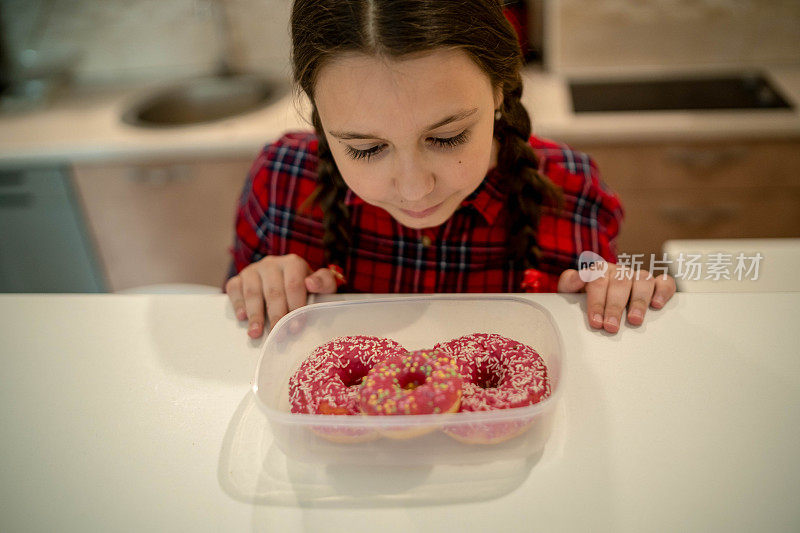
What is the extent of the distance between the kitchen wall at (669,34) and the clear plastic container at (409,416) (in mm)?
1504

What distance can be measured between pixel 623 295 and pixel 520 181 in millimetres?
308

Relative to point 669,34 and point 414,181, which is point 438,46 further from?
point 669,34

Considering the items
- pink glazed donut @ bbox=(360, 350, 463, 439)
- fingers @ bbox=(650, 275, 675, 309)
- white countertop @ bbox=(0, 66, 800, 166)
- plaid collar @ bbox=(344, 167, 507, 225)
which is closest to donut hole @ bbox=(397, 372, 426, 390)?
pink glazed donut @ bbox=(360, 350, 463, 439)

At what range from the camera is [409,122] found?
71cm

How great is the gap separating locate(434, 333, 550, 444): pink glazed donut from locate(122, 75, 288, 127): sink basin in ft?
5.59

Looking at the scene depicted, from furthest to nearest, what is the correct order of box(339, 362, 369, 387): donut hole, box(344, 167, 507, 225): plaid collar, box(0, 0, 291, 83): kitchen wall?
box(0, 0, 291, 83): kitchen wall
box(344, 167, 507, 225): plaid collar
box(339, 362, 369, 387): donut hole

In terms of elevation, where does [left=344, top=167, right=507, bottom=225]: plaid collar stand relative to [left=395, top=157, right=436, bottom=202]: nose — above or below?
below

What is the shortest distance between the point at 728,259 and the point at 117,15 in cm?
219

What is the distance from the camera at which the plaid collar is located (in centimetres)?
105

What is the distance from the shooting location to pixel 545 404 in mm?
578

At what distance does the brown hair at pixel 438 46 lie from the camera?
2.35 feet

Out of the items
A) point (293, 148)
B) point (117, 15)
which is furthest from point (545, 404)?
point (117, 15)

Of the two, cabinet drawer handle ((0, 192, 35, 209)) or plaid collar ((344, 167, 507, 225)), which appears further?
cabinet drawer handle ((0, 192, 35, 209))

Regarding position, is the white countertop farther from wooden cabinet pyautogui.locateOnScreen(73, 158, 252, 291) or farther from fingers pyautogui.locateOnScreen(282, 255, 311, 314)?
fingers pyautogui.locateOnScreen(282, 255, 311, 314)
